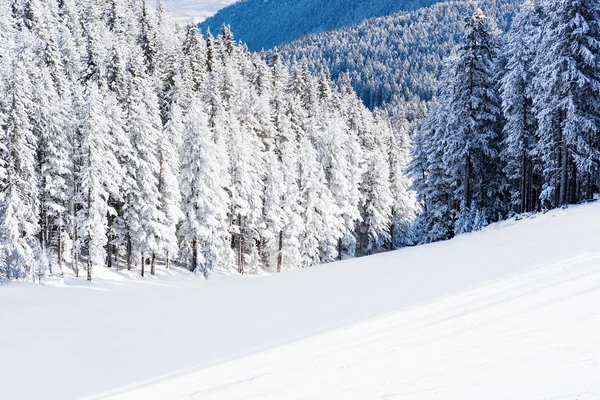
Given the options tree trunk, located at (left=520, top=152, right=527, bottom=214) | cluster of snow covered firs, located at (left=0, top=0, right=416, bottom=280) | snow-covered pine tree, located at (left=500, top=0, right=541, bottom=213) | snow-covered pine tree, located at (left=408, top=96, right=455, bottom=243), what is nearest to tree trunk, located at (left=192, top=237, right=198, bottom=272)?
cluster of snow covered firs, located at (left=0, top=0, right=416, bottom=280)

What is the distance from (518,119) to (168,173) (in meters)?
25.8

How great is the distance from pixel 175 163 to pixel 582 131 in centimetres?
2917

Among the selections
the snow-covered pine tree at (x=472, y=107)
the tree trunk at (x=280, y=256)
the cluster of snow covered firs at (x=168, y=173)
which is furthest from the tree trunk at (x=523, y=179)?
the tree trunk at (x=280, y=256)

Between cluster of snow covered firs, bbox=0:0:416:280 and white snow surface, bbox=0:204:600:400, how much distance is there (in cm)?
1606

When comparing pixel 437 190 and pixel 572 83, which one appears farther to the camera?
pixel 437 190

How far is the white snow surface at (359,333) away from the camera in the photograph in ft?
20.3

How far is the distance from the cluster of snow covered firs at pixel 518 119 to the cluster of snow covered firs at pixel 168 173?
10999 millimetres

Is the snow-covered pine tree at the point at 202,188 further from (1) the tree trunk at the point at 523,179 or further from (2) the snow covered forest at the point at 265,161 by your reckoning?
(1) the tree trunk at the point at 523,179

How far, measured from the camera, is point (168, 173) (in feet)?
125

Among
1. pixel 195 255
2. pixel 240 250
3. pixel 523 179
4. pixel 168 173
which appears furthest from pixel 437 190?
pixel 168 173

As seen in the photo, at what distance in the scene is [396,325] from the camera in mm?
9773

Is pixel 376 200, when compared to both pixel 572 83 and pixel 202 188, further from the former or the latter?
pixel 572 83

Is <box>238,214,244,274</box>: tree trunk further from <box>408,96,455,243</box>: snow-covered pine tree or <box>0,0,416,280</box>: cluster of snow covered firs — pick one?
<box>408,96,455,243</box>: snow-covered pine tree

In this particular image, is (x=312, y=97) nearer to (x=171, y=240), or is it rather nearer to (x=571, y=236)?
(x=171, y=240)
